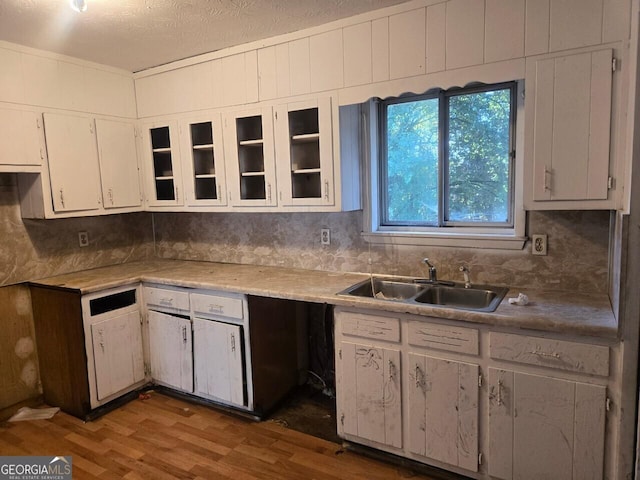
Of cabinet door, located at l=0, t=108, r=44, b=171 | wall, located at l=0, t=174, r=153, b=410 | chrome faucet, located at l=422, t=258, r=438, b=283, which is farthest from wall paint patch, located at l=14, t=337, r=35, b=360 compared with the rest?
chrome faucet, located at l=422, t=258, r=438, b=283

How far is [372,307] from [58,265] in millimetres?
2473

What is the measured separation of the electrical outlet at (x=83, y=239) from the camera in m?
3.32

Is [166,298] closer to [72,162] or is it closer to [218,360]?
[218,360]

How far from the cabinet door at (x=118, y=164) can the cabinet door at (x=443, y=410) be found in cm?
250

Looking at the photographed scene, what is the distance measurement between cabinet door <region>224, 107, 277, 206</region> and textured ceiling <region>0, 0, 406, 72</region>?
508 mm

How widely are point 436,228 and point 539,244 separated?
0.62 m

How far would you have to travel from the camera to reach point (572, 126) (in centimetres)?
189

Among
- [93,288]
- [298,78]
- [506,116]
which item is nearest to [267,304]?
[93,288]

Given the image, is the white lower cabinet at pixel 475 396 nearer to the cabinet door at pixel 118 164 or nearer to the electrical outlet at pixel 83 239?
the cabinet door at pixel 118 164

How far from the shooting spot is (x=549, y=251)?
2260 mm

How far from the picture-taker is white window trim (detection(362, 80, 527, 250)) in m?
2.32

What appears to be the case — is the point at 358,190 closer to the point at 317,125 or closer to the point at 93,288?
the point at 317,125

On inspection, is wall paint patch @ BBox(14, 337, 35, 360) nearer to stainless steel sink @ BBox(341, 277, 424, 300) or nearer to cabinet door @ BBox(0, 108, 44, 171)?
cabinet door @ BBox(0, 108, 44, 171)

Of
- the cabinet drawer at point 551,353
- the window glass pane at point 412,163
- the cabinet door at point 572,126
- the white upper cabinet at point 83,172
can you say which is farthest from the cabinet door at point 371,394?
the white upper cabinet at point 83,172
